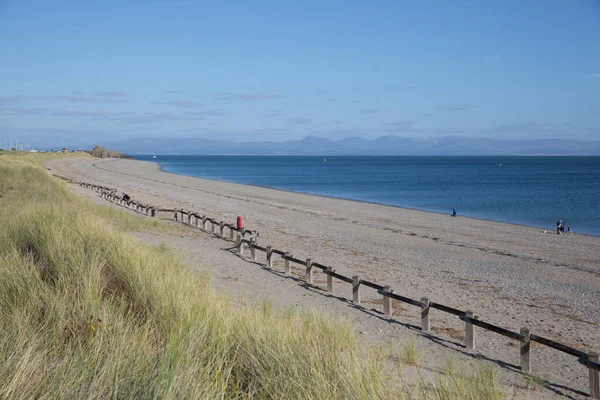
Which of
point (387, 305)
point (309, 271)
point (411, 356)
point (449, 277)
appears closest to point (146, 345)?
point (411, 356)

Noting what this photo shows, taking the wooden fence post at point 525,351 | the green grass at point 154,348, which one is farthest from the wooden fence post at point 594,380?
the green grass at point 154,348

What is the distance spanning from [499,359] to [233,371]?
5393mm

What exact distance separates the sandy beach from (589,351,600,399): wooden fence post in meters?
0.29

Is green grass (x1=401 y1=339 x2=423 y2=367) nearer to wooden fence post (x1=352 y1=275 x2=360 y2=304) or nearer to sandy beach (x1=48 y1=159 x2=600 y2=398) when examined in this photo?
sandy beach (x1=48 y1=159 x2=600 y2=398)

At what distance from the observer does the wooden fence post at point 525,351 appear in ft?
25.8

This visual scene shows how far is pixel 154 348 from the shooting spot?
459cm

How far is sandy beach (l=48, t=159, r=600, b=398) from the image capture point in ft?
30.5

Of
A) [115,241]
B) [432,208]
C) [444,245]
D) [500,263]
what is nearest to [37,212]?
[115,241]

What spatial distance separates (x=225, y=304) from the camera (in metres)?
7.13

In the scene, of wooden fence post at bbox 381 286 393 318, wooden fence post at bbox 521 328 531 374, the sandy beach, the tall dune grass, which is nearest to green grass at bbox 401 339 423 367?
the sandy beach

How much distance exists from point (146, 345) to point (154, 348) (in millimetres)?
182

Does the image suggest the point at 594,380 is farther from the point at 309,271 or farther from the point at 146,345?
the point at 309,271

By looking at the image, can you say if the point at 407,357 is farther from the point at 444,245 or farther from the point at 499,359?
the point at 444,245

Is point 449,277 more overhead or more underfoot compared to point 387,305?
more underfoot
